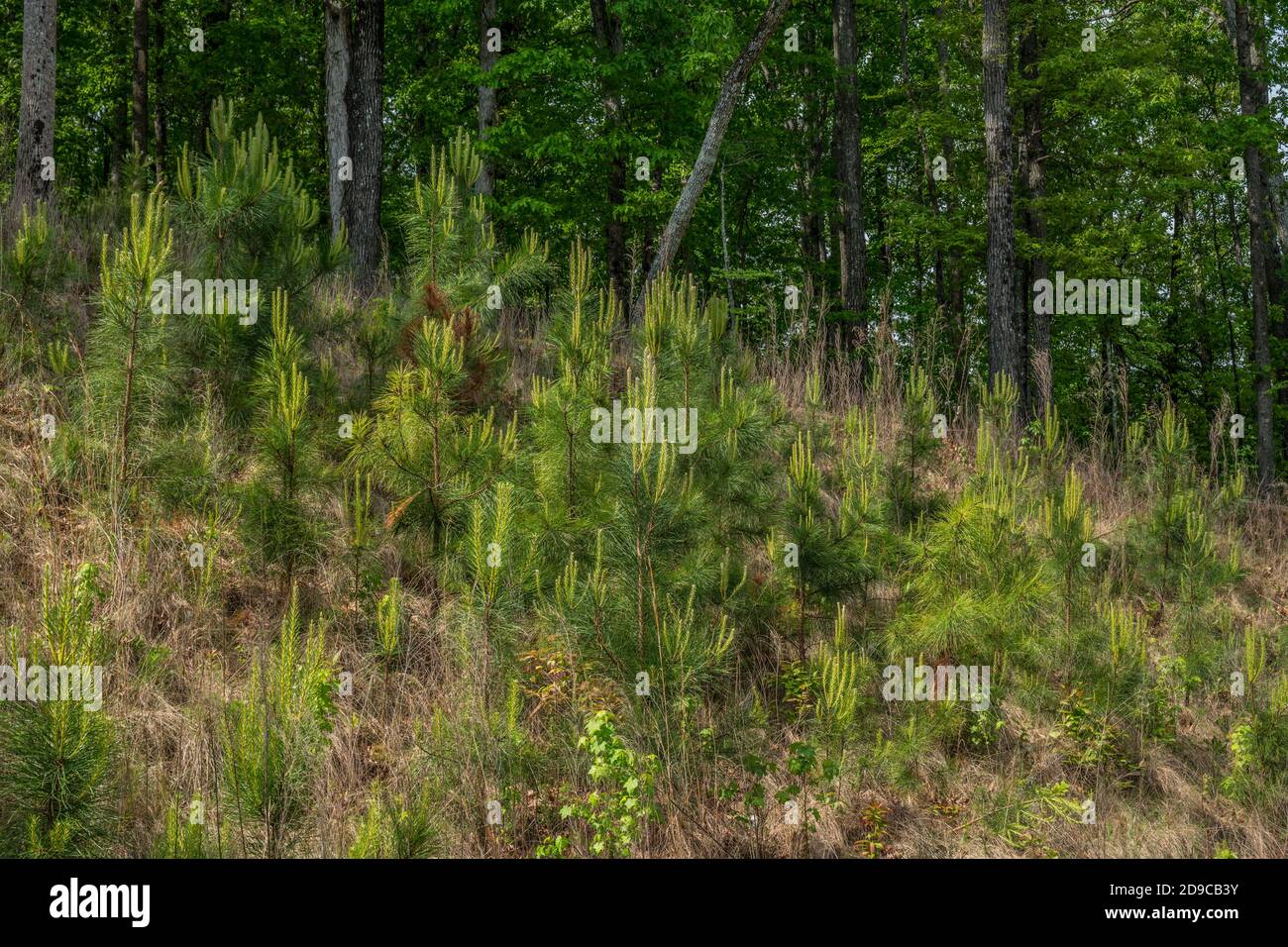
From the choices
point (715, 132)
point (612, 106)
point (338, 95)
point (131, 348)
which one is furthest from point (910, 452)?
point (612, 106)

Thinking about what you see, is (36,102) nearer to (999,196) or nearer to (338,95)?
(338,95)

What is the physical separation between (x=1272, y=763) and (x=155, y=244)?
6.16 m

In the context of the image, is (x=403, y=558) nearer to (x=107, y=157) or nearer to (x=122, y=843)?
(x=122, y=843)

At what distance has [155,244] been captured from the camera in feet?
15.5

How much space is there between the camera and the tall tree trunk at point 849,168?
14758 millimetres

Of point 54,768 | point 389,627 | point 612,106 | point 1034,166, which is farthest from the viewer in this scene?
point 1034,166

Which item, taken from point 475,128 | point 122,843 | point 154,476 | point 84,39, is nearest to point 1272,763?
point 122,843

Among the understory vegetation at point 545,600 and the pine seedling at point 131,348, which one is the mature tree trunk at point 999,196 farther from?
the pine seedling at point 131,348

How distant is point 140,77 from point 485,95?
489 centimetres

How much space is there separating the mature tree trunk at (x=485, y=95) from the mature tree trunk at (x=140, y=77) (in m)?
4.59

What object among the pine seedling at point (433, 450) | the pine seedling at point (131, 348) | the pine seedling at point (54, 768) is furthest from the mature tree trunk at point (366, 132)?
the pine seedling at point (54, 768)

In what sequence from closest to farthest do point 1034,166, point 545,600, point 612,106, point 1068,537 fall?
point 545,600
point 1068,537
point 612,106
point 1034,166

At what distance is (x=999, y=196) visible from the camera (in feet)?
35.3

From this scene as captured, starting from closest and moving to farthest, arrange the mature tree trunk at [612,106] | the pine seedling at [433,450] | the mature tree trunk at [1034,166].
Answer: the pine seedling at [433,450]
the mature tree trunk at [612,106]
the mature tree trunk at [1034,166]
